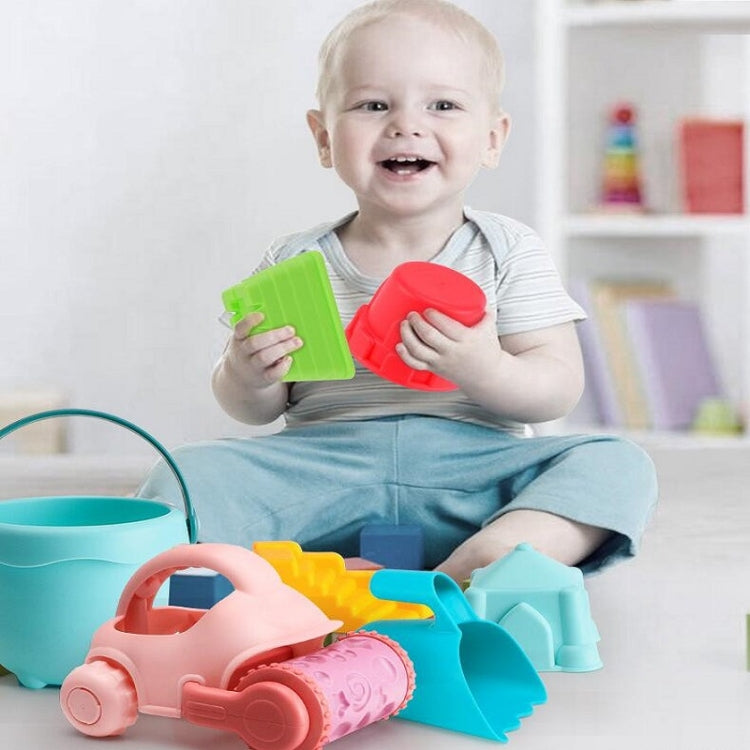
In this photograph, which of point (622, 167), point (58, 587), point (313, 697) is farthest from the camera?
point (622, 167)

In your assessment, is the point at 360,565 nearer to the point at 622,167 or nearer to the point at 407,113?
the point at 407,113

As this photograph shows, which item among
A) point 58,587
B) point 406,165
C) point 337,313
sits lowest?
point 58,587

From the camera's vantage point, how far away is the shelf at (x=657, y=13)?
203cm

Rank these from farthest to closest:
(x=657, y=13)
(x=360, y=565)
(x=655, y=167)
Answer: (x=655, y=167), (x=657, y=13), (x=360, y=565)

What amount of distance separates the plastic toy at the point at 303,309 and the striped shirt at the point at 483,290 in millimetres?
129

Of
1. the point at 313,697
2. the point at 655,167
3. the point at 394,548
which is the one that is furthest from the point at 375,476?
the point at 655,167

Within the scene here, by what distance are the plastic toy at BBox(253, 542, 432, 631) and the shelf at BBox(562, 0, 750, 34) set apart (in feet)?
4.71

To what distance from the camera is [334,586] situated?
2.59 ft

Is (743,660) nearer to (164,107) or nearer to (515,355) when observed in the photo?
(515,355)

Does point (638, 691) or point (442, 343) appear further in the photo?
point (442, 343)

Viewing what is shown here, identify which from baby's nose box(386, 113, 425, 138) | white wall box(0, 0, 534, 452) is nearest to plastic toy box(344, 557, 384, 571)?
baby's nose box(386, 113, 425, 138)

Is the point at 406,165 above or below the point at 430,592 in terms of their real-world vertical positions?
above

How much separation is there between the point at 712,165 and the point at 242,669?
5.58ft

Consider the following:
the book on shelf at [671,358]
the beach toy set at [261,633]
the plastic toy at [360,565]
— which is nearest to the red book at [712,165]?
the book on shelf at [671,358]
